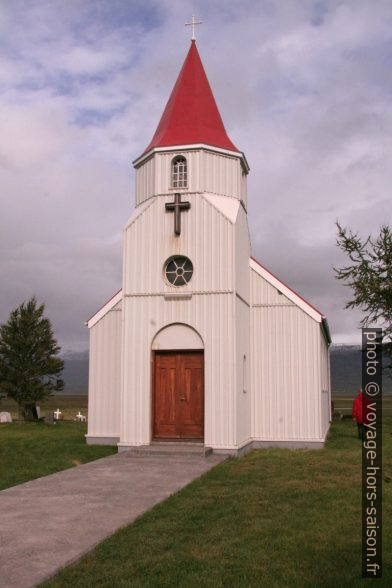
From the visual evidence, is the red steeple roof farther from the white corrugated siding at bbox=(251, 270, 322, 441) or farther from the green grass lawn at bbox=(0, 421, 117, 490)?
the green grass lawn at bbox=(0, 421, 117, 490)

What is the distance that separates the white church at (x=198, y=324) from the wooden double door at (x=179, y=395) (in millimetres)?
27

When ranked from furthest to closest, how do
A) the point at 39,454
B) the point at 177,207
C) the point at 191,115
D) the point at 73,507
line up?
the point at 191,115 < the point at 177,207 < the point at 39,454 < the point at 73,507

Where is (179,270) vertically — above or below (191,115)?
below

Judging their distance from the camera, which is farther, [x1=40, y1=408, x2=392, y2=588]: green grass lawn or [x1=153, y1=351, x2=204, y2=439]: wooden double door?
[x1=153, y1=351, x2=204, y2=439]: wooden double door

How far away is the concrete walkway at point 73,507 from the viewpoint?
6.55m

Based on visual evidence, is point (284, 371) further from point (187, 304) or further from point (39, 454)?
point (39, 454)

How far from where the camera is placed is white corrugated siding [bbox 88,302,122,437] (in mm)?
19000

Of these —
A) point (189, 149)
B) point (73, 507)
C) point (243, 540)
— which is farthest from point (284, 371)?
point (243, 540)

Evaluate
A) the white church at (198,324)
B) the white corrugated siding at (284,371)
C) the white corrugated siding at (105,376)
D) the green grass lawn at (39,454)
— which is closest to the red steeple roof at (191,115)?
the white church at (198,324)

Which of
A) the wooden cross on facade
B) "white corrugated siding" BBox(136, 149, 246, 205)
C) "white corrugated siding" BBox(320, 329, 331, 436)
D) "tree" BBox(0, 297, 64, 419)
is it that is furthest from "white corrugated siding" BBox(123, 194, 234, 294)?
"tree" BBox(0, 297, 64, 419)

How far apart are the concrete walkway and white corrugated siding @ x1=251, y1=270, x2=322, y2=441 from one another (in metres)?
4.17

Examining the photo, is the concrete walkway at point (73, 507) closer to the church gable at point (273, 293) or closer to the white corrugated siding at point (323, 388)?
the church gable at point (273, 293)

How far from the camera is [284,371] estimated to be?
60.8 ft

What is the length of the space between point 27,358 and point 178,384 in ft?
56.4
